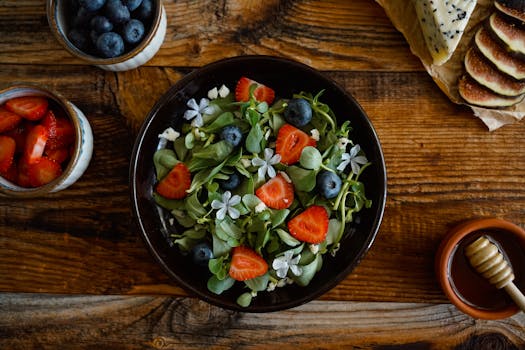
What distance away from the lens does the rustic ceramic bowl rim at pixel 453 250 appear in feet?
4.79

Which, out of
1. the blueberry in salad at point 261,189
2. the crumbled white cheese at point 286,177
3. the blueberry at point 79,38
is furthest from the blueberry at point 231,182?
the blueberry at point 79,38

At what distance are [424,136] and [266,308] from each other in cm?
69

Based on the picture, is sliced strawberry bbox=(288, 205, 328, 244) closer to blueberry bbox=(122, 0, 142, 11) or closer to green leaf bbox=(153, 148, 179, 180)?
green leaf bbox=(153, 148, 179, 180)

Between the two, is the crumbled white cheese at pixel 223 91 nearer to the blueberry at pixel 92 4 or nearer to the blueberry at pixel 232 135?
the blueberry at pixel 232 135

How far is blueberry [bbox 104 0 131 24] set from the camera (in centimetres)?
145

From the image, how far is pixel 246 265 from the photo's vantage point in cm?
138

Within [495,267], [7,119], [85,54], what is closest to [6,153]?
[7,119]

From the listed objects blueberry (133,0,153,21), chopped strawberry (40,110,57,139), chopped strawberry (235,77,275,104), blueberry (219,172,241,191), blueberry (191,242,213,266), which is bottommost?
blueberry (191,242,213,266)

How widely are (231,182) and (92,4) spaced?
60cm

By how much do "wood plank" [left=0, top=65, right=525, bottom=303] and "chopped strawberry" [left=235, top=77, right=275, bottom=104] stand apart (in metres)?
0.24

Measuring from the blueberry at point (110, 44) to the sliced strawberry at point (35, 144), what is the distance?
26 cm

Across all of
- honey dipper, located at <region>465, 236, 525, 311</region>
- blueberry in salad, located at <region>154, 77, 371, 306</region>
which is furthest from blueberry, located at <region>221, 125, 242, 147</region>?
honey dipper, located at <region>465, 236, 525, 311</region>

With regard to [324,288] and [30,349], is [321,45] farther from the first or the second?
[30,349]

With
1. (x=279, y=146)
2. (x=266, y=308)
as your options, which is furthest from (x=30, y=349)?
(x=279, y=146)
